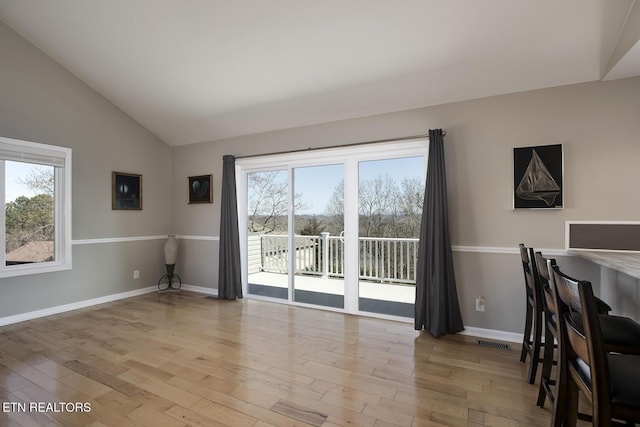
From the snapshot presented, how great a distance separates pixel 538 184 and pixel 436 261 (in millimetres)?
1188

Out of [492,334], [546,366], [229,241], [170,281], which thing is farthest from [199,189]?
[546,366]

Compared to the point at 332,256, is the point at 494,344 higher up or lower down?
lower down

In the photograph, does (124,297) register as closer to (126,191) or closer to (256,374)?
(126,191)

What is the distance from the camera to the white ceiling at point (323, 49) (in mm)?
2354

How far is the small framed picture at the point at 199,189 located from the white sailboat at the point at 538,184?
422 centimetres

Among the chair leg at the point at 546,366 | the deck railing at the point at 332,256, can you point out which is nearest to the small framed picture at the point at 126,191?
the deck railing at the point at 332,256

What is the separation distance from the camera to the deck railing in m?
3.77

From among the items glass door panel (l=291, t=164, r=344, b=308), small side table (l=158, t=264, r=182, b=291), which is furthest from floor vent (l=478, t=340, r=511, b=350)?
small side table (l=158, t=264, r=182, b=291)

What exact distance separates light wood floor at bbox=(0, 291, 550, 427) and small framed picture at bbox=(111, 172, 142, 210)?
170 centimetres

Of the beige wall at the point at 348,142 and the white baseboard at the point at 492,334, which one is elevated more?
the beige wall at the point at 348,142

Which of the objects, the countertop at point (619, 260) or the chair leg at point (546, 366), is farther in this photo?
the chair leg at point (546, 366)

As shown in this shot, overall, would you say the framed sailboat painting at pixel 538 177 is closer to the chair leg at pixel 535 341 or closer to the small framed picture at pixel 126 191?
the chair leg at pixel 535 341

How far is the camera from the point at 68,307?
3.94 m

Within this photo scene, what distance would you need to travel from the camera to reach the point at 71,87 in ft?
13.0
